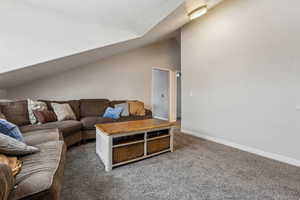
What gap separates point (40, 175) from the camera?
1079 millimetres

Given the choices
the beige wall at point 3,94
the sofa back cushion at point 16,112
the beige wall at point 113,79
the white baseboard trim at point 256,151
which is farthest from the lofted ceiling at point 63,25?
the white baseboard trim at point 256,151

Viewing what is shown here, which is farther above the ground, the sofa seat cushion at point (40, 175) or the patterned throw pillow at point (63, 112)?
the patterned throw pillow at point (63, 112)

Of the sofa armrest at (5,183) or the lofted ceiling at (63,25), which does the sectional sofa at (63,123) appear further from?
the sofa armrest at (5,183)

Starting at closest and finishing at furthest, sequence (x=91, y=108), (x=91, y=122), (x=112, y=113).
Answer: (x=91, y=122)
(x=112, y=113)
(x=91, y=108)

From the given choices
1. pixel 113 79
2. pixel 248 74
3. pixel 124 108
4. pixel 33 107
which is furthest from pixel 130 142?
pixel 113 79

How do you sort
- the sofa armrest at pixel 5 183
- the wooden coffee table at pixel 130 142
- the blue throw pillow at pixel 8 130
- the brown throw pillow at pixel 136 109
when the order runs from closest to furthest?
the sofa armrest at pixel 5 183 → the blue throw pillow at pixel 8 130 → the wooden coffee table at pixel 130 142 → the brown throw pillow at pixel 136 109

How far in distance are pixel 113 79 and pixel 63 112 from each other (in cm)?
180

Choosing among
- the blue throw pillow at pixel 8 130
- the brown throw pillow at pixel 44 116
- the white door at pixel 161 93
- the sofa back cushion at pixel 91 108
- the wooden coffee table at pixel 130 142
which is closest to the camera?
the blue throw pillow at pixel 8 130

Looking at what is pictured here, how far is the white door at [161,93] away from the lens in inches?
232

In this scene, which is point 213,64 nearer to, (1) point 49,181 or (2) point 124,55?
(2) point 124,55

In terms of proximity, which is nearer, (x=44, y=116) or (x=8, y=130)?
(x=8, y=130)

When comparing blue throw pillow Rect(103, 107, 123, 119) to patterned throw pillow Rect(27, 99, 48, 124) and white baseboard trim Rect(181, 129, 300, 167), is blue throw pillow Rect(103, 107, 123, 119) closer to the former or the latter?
patterned throw pillow Rect(27, 99, 48, 124)

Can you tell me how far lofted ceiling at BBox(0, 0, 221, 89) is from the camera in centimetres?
244

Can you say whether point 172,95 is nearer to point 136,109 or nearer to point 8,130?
point 136,109
